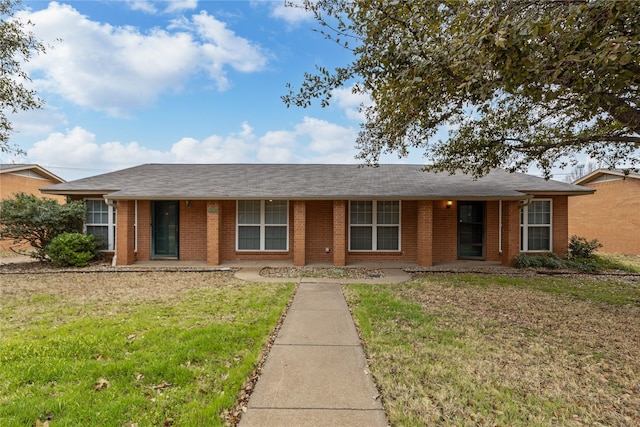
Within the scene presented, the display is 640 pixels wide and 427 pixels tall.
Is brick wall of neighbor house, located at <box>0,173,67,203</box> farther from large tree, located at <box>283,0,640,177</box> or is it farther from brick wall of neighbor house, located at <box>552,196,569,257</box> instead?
brick wall of neighbor house, located at <box>552,196,569,257</box>

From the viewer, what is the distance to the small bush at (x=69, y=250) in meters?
9.64

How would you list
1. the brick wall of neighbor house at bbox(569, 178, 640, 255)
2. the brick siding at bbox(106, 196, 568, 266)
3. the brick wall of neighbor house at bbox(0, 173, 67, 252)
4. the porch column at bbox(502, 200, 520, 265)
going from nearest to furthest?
1. the porch column at bbox(502, 200, 520, 265)
2. the brick siding at bbox(106, 196, 568, 266)
3. the brick wall of neighbor house at bbox(569, 178, 640, 255)
4. the brick wall of neighbor house at bbox(0, 173, 67, 252)

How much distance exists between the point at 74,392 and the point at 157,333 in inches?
57.4

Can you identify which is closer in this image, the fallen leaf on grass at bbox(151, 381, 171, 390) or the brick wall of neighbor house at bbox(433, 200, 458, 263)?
the fallen leaf on grass at bbox(151, 381, 171, 390)

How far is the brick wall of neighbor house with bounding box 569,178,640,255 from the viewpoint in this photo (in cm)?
1436

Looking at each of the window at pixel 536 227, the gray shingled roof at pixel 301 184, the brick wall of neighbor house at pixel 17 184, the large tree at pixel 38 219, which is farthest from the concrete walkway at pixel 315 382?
the brick wall of neighbor house at pixel 17 184

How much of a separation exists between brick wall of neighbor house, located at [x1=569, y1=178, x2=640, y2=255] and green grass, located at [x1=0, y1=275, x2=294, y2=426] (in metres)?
17.9

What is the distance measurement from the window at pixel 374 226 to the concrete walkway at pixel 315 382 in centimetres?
591

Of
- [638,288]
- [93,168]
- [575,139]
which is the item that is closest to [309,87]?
[575,139]

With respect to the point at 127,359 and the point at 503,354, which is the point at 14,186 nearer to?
the point at 127,359

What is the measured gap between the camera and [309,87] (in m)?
5.81

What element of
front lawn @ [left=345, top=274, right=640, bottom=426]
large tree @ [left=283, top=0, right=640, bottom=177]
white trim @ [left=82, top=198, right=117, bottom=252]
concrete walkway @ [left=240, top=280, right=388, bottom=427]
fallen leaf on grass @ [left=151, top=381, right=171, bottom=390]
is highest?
large tree @ [left=283, top=0, right=640, bottom=177]

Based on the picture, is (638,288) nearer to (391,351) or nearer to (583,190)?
(583,190)

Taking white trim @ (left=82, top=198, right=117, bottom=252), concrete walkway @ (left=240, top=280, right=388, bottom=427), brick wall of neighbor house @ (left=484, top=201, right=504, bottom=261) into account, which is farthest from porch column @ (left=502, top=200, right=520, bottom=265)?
white trim @ (left=82, top=198, right=117, bottom=252)
